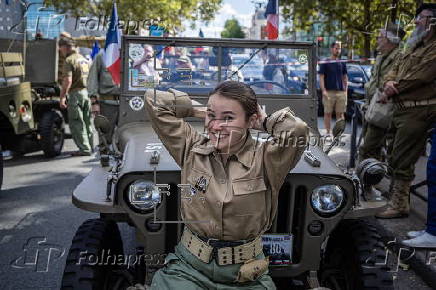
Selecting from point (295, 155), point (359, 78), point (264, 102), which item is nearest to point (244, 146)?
point (295, 155)

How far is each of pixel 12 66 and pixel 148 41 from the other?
4131 mm

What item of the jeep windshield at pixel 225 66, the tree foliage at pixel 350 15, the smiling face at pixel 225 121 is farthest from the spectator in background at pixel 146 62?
the tree foliage at pixel 350 15

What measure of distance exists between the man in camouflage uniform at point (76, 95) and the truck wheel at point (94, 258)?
5212mm

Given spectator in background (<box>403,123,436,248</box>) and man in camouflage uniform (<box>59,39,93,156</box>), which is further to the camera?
man in camouflage uniform (<box>59,39,93,156</box>)

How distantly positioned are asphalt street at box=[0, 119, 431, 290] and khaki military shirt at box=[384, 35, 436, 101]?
107 cm

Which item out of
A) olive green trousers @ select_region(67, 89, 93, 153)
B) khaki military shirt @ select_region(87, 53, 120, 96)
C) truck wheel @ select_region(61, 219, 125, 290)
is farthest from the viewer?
olive green trousers @ select_region(67, 89, 93, 153)

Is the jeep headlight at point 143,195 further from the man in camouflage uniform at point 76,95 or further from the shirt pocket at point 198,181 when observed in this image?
the man in camouflage uniform at point 76,95

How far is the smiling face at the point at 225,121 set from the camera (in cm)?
228

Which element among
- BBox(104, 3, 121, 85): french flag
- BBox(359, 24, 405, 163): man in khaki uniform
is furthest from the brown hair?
BBox(359, 24, 405, 163): man in khaki uniform

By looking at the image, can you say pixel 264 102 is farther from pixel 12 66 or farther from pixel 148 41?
pixel 12 66

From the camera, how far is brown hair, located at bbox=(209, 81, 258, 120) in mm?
2279

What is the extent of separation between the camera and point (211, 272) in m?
2.25

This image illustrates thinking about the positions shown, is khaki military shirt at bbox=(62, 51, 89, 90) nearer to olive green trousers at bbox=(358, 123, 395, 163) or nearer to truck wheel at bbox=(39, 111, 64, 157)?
truck wheel at bbox=(39, 111, 64, 157)

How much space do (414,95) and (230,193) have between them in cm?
280
